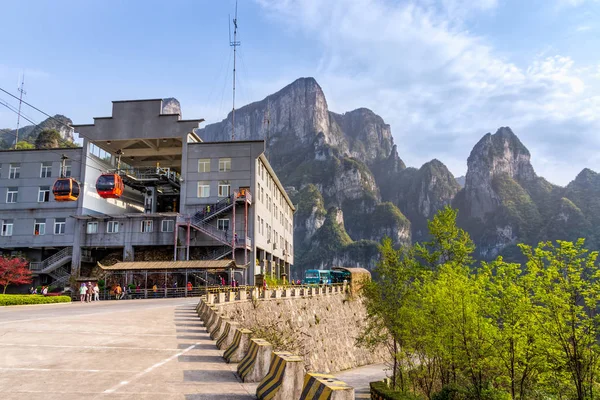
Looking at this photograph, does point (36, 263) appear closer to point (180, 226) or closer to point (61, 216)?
point (61, 216)

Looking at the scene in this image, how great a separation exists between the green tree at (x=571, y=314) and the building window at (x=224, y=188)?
36.5 metres

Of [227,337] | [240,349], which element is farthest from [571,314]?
[240,349]

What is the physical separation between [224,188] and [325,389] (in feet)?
149

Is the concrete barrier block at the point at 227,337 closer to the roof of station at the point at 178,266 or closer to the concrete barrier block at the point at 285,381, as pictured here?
the concrete barrier block at the point at 285,381

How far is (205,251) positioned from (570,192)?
177 meters

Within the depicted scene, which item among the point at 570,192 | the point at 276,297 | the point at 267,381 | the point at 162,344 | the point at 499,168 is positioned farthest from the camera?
the point at 499,168

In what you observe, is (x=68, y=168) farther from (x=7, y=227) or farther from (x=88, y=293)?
(x=88, y=293)

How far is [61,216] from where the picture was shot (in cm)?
4988

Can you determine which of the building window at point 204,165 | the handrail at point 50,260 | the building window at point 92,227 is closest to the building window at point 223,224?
the building window at point 204,165

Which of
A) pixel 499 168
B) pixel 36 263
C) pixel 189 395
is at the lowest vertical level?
pixel 189 395

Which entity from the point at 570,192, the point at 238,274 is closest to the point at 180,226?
the point at 238,274

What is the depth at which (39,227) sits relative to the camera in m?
50.1

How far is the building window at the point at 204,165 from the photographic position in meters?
49.8

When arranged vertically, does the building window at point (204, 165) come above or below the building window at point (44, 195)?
above
